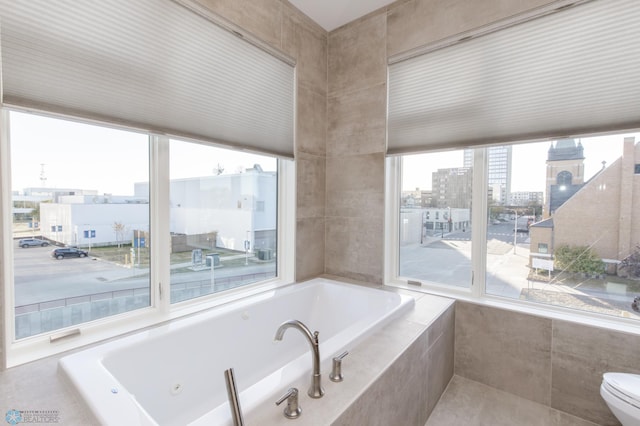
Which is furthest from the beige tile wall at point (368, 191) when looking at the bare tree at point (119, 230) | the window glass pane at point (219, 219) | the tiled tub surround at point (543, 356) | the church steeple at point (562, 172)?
the church steeple at point (562, 172)

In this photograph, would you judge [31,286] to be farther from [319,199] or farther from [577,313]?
[577,313]

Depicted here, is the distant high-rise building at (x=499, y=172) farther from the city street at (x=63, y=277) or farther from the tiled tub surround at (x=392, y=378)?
the city street at (x=63, y=277)

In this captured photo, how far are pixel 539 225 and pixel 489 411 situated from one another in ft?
3.99

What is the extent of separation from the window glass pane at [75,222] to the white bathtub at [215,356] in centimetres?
32

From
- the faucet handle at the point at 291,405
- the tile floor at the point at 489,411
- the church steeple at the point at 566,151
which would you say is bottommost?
the tile floor at the point at 489,411

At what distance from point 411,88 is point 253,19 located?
4.11 ft

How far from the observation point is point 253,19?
1.99 m

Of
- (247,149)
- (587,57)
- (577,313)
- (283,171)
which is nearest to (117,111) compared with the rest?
(247,149)

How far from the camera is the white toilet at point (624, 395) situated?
4.22 ft

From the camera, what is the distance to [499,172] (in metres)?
2.04

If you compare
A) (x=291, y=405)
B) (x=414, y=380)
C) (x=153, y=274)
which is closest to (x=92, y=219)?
(x=153, y=274)

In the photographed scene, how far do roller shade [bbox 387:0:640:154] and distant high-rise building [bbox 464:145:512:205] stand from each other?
0.16 metres

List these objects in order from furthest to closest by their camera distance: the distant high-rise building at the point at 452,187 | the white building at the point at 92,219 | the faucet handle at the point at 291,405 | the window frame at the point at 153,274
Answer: the distant high-rise building at the point at 452,187, the white building at the point at 92,219, the window frame at the point at 153,274, the faucet handle at the point at 291,405

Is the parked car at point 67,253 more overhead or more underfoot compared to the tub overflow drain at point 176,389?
more overhead
